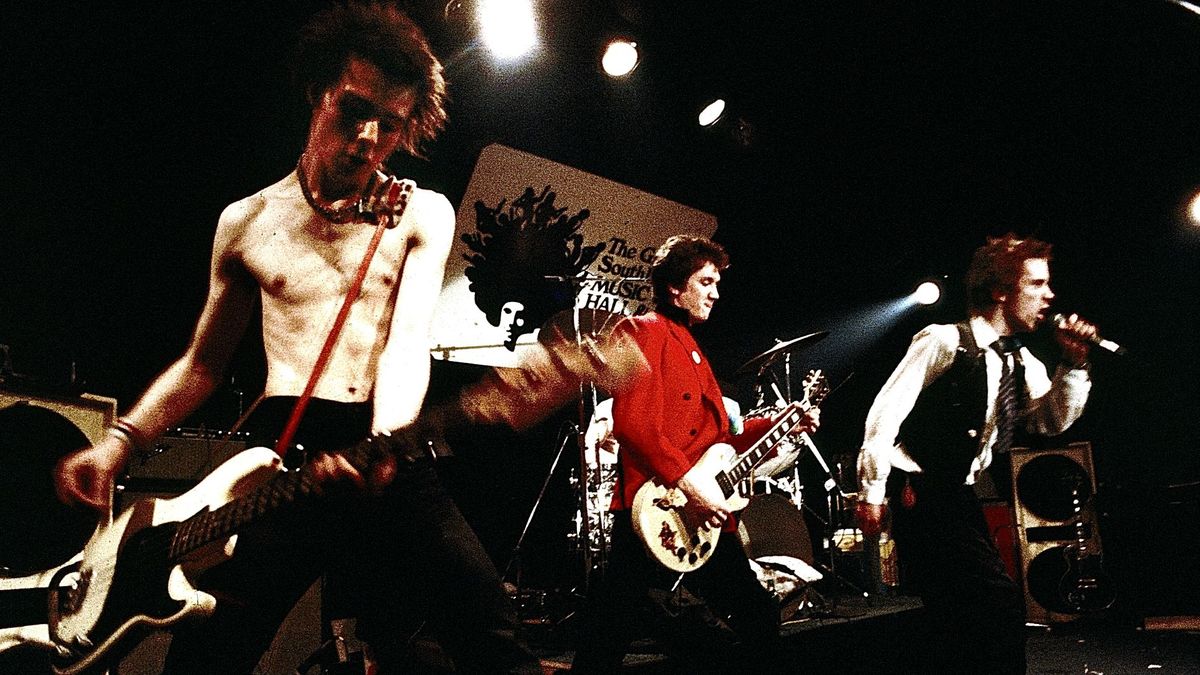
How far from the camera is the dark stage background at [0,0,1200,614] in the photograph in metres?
3.37

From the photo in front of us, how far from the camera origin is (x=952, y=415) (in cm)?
351

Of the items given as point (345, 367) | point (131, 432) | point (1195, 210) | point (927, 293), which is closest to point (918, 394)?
point (345, 367)

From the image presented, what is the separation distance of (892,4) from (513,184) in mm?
3236

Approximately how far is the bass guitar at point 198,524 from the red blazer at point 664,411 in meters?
0.80

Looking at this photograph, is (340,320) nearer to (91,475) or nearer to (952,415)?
(91,475)

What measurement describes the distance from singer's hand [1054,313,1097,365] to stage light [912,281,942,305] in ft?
17.8

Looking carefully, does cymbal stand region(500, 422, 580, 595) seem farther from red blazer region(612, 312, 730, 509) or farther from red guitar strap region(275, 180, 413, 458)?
red guitar strap region(275, 180, 413, 458)

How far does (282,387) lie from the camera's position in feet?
9.05

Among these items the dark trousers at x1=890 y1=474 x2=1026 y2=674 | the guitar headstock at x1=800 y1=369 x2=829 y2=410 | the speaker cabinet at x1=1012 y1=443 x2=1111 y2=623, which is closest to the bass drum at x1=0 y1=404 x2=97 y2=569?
the dark trousers at x1=890 y1=474 x2=1026 y2=674

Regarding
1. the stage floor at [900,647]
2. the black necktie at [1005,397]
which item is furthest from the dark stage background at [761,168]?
the black necktie at [1005,397]

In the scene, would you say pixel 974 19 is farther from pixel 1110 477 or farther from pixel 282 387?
pixel 282 387

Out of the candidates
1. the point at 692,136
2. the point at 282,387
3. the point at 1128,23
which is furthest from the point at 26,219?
the point at 1128,23

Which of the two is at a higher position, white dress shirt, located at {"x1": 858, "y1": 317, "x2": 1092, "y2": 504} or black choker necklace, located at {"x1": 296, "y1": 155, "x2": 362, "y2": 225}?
black choker necklace, located at {"x1": 296, "y1": 155, "x2": 362, "y2": 225}

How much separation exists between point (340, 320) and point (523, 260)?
2.71 metres
